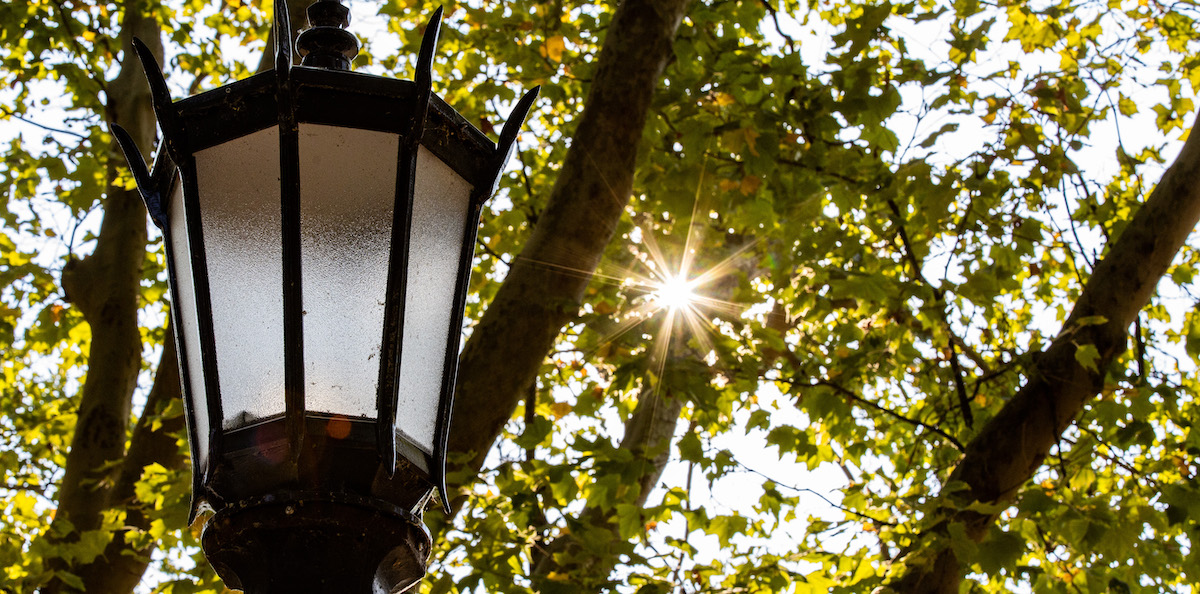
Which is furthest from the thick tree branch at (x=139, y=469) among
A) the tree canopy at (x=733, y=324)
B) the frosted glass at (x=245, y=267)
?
the frosted glass at (x=245, y=267)

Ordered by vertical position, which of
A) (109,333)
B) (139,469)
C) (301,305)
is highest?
(109,333)

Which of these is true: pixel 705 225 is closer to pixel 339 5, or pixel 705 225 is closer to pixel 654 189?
pixel 654 189

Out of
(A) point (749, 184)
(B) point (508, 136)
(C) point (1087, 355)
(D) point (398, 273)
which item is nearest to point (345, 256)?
(D) point (398, 273)

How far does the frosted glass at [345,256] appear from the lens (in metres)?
1.47

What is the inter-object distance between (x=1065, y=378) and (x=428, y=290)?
3.20 metres

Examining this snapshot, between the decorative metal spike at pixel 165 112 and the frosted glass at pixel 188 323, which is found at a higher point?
the decorative metal spike at pixel 165 112

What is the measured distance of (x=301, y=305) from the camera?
145 centimetres

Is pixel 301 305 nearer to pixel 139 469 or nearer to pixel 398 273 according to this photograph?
pixel 398 273

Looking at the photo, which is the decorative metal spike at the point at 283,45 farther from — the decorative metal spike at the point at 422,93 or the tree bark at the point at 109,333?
the tree bark at the point at 109,333

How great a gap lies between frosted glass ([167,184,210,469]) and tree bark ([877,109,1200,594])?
2.65 m

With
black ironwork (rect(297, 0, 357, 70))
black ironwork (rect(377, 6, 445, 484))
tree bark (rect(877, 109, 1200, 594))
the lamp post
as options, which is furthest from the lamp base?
tree bark (rect(877, 109, 1200, 594))

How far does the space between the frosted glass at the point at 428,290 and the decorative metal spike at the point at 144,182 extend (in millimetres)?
524

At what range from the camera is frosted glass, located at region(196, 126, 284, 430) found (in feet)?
4.88

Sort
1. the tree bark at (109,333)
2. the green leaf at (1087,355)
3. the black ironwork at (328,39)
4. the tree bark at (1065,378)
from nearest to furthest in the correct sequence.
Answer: the black ironwork at (328,39) → the tree bark at (1065,378) → the green leaf at (1087,355) → the tree bark at (109,333)
